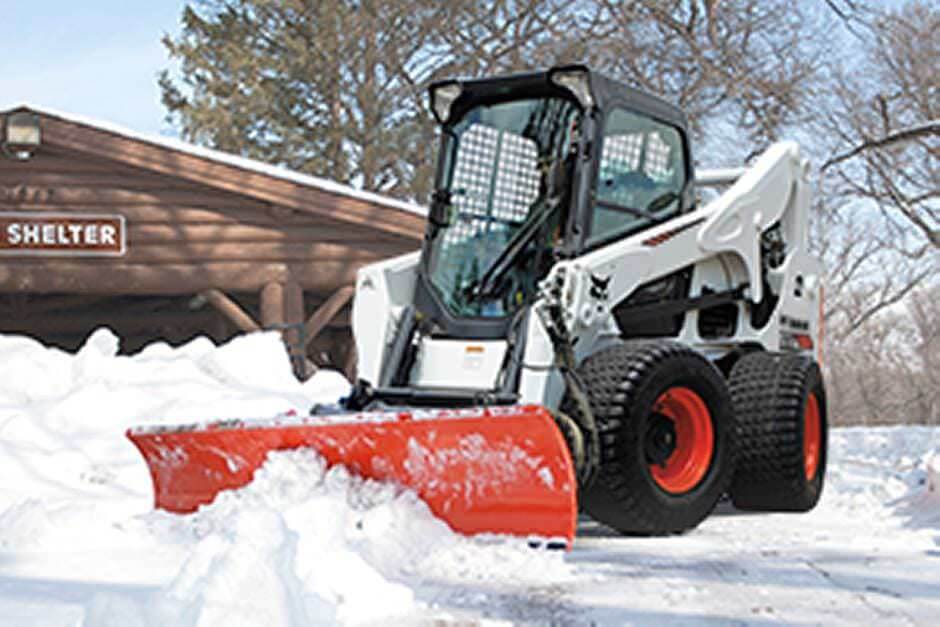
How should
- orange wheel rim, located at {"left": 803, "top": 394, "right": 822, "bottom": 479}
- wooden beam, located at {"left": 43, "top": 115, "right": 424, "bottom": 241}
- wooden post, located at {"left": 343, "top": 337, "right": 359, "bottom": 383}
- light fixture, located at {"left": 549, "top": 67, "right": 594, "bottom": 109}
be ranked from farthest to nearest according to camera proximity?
1. wooden post, located at {"left": 343, "top": 337, "right": 359, "bottom": 383}
2. wooden beam, located at {"left": 43, "top": 115, "right": 424, "bottom": 241}
3. orange wheel rim, located at {"left": 803, "top": 394, "right": 822, "bottom": 479}
4. light fixture, located at {"left": 549, "top": 67, "right": 594, "bottom": 109}

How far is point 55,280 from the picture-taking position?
537 inches

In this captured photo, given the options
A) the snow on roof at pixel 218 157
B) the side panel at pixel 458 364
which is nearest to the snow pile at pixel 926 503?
the side panel at pixel 458 364

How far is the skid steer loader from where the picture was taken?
5156 mm

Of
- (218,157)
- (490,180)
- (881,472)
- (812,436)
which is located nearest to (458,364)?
(490,180)

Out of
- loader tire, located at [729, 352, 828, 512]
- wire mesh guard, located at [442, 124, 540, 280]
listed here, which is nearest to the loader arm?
loader tire, located at [729, 352, 828, 512]

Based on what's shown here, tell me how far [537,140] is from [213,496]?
2.50 m

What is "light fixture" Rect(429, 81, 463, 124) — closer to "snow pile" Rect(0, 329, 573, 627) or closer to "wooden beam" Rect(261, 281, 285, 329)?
"snow pile" Rect(0, 329, 573, 627)

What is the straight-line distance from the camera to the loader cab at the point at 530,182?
610cm

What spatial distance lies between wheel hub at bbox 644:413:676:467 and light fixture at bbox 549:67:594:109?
163cm

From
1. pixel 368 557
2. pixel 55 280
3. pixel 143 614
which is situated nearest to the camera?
pixel 143 614

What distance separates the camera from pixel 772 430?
6730 millimetres

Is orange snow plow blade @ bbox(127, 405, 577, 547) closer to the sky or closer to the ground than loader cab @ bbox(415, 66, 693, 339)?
closer to the ground

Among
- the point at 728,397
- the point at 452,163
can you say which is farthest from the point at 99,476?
the point at 728,397

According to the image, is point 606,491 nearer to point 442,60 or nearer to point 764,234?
point 764,234
